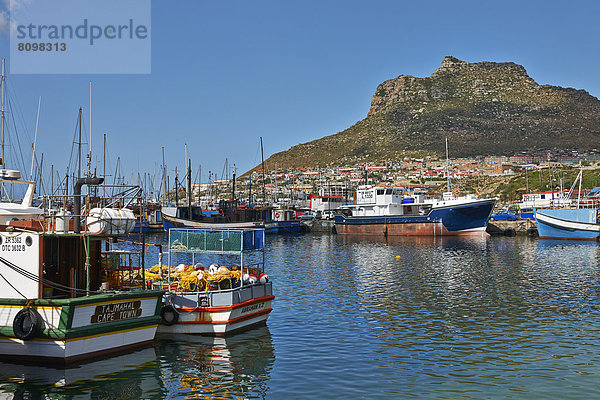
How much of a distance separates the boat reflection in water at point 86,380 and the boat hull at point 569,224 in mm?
71986

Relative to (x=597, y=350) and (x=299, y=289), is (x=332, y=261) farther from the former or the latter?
(x=597, y=350)

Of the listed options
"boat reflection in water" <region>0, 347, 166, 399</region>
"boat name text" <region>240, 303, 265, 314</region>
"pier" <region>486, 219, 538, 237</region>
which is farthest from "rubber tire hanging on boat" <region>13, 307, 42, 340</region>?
"pier" <region>486, 219, 538, 237</region>

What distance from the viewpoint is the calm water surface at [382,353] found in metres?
16.0

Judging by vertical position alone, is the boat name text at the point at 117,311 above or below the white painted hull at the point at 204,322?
above

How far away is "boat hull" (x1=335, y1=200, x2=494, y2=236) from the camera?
8656cm

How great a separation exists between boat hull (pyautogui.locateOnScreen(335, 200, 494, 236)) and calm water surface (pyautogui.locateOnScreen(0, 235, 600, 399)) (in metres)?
50.2

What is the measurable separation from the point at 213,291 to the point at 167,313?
201 cm

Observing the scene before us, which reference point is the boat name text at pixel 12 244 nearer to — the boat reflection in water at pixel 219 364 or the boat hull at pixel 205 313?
the boat hull at pixel 205 313

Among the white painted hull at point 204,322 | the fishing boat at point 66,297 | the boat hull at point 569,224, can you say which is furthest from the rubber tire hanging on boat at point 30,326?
the boat hull at point 569,224

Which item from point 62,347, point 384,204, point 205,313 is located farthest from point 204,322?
point 384,204

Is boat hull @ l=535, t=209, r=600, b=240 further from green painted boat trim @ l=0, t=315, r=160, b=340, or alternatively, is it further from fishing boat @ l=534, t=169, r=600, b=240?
green painted boat trim @ l=0, t=315, r=160, b=340

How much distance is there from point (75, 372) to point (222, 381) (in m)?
4.47

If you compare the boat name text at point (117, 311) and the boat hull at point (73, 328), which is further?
the boat name text at point (117, 311)

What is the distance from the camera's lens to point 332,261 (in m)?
53.7
